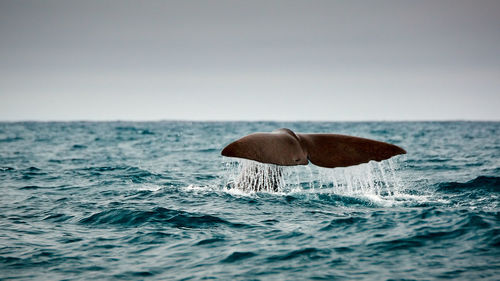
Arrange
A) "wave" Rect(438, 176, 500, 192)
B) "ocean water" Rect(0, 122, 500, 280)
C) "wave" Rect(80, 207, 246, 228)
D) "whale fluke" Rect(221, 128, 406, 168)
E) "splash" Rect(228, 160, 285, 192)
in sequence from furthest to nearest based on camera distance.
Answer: "wave" Rect(438, 176, 500, 192) < "splash" Rect(228, 160, 285, 192) < "wave" Rect(80, 207, 246, 228) < "whale fluke" Rect(221, 128, 406, 168) < "ocean water" Rect(0, 122, 500, 280)

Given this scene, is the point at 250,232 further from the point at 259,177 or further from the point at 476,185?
the point at 476,185

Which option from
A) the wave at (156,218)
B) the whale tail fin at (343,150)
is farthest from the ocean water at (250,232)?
the whale tail fin at (343,150)

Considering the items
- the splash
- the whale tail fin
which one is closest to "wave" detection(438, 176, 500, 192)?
the splash

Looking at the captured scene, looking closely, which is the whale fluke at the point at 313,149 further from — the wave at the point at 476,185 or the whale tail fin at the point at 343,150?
the wave at the point at 476,185

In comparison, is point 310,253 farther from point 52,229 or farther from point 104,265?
point 52,229

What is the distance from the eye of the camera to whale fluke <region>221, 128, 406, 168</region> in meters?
6.86

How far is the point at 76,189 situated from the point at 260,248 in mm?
7894

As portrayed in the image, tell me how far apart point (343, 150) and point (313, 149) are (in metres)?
0.49

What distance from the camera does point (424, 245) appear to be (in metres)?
7.11

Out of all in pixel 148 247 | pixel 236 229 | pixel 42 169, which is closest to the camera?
pixel 148 247

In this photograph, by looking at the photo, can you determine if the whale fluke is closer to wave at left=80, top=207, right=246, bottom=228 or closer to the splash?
wave at left=80, top=207, right=246, bottom=228

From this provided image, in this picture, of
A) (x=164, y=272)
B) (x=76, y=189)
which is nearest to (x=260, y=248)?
(x=164, y=272)

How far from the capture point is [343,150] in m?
7.77

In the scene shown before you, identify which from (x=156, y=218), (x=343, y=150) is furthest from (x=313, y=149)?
(x=156, y=218)
